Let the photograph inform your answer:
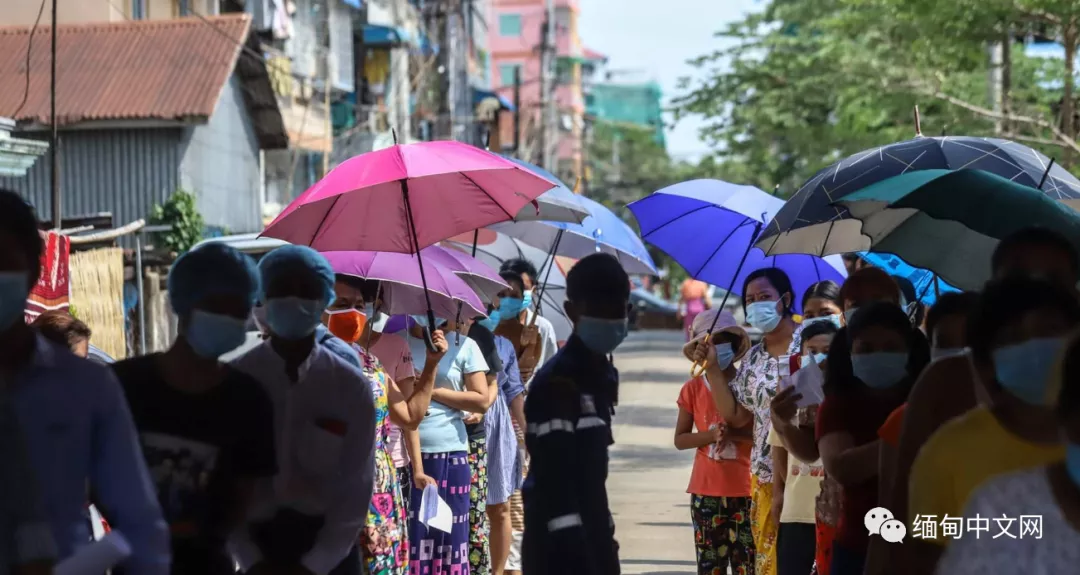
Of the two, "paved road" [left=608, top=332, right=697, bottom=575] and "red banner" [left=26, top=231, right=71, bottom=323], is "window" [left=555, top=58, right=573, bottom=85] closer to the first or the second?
"paved road" [left=608, top=332, right=697, bottom=575]

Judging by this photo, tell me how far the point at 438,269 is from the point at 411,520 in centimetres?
137

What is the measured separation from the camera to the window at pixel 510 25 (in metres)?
91.9

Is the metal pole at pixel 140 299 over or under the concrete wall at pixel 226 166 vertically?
under

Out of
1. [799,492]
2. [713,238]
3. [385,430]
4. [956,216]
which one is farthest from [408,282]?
[956,216]

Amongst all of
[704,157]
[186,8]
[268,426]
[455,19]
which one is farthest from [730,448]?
[455,19]

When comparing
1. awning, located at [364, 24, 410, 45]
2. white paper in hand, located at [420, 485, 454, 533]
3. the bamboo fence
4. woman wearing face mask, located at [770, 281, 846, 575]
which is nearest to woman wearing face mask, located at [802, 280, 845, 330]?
woman wearing face mask, located at [770, 281, 846, 575]

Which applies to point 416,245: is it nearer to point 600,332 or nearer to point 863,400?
point 600,332

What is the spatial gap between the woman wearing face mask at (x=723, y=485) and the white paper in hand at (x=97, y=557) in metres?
4.05

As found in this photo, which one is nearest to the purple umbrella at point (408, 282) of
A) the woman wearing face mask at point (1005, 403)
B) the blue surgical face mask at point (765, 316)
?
the blue surgical face mask at point (765, 316)

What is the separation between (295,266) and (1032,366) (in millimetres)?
1983

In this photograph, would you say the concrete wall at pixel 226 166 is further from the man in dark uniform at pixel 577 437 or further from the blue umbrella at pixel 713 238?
the man in dark uniform at pixel 577 437

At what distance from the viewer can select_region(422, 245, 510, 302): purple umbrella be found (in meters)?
8.36

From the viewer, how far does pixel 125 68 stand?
20656mm

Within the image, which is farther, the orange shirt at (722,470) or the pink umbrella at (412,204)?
the orange shirt at (722,470)
